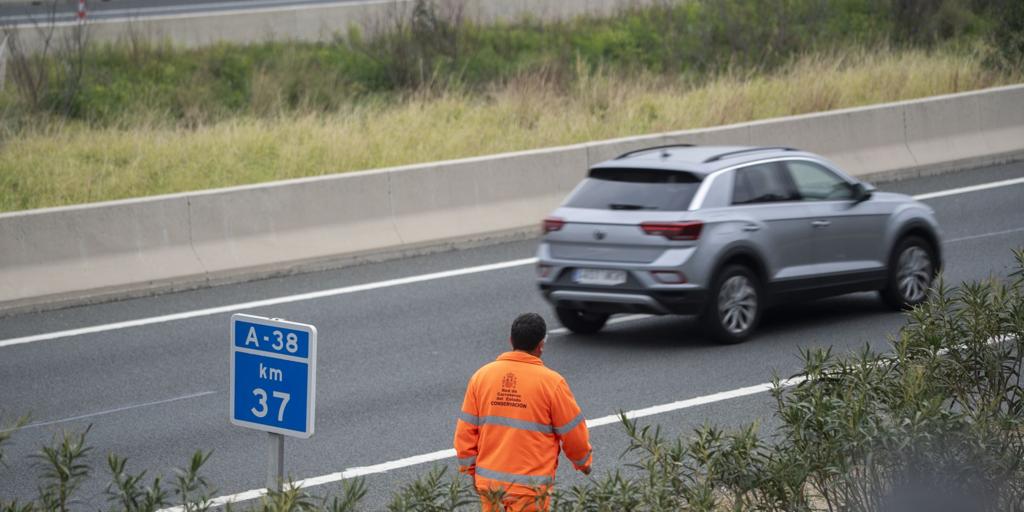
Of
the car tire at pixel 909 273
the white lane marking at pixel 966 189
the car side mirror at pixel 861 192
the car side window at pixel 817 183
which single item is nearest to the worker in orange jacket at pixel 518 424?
the car side window at pixel 817 183

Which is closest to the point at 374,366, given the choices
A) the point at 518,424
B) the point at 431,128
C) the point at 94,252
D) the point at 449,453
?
the point at 449,453

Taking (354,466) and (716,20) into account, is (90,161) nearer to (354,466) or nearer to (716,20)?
(354,466)

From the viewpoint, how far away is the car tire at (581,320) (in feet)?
42.8

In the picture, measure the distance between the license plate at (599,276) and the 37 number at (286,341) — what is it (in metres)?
6.14

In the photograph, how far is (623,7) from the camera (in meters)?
36.4

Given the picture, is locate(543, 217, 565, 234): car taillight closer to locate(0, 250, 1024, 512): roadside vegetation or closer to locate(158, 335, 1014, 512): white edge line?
locate(158, 335, 1014, 512): white edge line

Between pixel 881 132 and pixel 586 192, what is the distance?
9960 millimetres

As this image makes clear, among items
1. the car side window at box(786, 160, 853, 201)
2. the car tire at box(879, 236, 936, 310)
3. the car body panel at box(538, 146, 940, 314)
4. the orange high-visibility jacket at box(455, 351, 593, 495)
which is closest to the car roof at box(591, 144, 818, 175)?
the car body panel at box(538, 146, 940, 314)

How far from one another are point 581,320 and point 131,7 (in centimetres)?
2762

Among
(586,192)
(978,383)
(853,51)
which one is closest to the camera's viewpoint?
(978,383)

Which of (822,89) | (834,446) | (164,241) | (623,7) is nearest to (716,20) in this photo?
(623,7)

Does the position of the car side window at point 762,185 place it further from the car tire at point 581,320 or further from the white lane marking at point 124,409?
the white lane marking at point 124,409

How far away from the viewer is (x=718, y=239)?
12164mm

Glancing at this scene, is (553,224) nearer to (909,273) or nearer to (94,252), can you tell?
(909,273)
